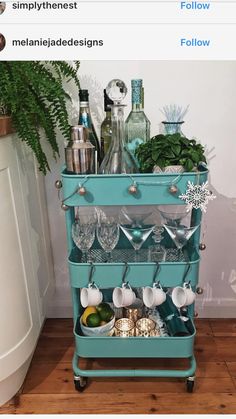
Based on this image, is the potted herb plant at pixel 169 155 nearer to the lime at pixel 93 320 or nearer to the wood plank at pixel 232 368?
the lime at pixel 93 320

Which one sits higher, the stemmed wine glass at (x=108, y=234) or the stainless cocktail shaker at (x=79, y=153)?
the stainless cocktail shaker at (x=79, y=153)

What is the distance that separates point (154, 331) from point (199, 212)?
1.48 ft

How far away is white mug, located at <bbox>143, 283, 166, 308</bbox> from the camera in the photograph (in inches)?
46.9

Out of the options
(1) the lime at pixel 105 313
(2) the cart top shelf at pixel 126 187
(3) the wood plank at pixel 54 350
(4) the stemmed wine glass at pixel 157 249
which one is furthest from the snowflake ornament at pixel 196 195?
(3) the wood plank at pixel 54 350

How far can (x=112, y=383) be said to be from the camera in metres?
1.40

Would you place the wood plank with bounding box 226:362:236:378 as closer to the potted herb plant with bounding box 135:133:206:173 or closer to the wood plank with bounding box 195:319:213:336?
the wood plank with bounding box 195:319:213:336

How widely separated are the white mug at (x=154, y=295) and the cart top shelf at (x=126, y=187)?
0.93ft

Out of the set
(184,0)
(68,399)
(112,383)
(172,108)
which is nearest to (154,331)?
(112,383)

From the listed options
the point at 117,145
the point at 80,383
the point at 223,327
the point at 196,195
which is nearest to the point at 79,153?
the point at 117,145

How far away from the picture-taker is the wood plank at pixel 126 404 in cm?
129

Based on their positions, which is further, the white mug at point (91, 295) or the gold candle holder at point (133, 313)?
the gold candle holder at point (133, 313)

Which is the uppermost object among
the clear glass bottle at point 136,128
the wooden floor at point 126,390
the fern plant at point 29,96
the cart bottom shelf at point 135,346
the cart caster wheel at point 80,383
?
the fern plant at point 29,96

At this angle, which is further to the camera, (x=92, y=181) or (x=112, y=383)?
(x=112, y=383)

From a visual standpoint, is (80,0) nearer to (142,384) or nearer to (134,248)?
(134,248)
